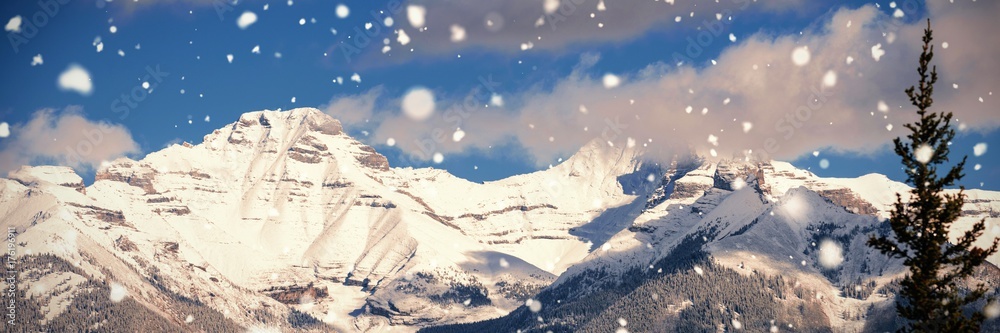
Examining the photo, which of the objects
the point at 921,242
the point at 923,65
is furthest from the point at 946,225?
the point at 923,65

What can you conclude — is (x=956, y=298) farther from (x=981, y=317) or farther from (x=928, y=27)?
(x=928, y=27)

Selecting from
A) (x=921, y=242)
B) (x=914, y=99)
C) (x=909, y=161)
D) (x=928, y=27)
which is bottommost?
(x=921, y=242)

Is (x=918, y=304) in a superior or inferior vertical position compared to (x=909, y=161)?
inferior

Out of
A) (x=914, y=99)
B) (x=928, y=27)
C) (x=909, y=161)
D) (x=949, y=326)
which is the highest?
(x=928, y=27)

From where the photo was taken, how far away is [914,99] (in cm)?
4456

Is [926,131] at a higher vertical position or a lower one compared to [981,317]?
higher

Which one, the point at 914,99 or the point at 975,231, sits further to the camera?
the point at 914,99

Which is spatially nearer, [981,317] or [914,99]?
[981,317]

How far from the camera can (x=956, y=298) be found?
4338 cm

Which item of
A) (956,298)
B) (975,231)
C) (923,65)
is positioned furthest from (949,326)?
(923,65)

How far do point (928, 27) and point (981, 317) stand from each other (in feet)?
40.1

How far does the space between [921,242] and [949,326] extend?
3572 millimetres

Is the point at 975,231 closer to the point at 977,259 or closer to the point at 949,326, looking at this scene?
the point at 977,259

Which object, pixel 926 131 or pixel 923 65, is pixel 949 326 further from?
pixel 923 65
